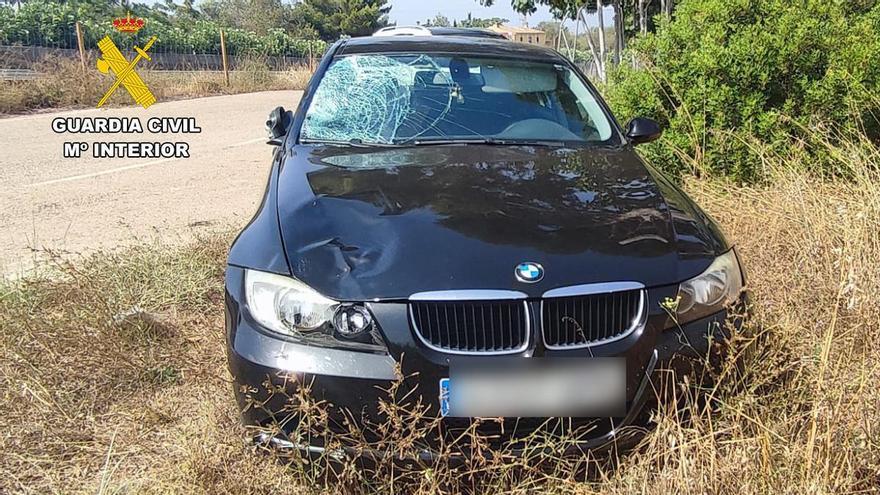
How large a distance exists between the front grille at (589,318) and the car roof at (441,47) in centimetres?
220

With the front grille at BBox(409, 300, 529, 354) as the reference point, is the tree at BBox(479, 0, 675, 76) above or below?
above

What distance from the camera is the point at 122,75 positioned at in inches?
568

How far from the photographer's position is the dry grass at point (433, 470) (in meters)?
1.83

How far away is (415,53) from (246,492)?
2.52 metres

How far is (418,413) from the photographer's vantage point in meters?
1.71

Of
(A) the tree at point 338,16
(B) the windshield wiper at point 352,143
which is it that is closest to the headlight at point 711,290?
(B) the windshield wiper at point 352,143

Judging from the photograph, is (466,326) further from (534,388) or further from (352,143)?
(352,143)

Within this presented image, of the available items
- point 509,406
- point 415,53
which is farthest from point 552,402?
point 415,53

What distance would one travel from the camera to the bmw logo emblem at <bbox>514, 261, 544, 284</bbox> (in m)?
1.80

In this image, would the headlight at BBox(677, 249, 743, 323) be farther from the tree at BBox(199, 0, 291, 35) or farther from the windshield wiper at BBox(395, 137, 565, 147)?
the tree at BBox(199, 0, 291, 35)

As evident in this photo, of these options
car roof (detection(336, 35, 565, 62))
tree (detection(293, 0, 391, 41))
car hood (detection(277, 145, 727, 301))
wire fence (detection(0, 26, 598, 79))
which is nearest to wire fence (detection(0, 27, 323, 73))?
wire fence (detection(0, 26, 598, 79))

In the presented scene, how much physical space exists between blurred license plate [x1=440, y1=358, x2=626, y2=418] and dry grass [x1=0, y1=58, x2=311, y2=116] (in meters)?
13.4

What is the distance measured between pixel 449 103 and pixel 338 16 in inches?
2240

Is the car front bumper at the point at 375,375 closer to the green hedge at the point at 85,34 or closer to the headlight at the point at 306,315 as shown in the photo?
the headlight at the point at 306,315
